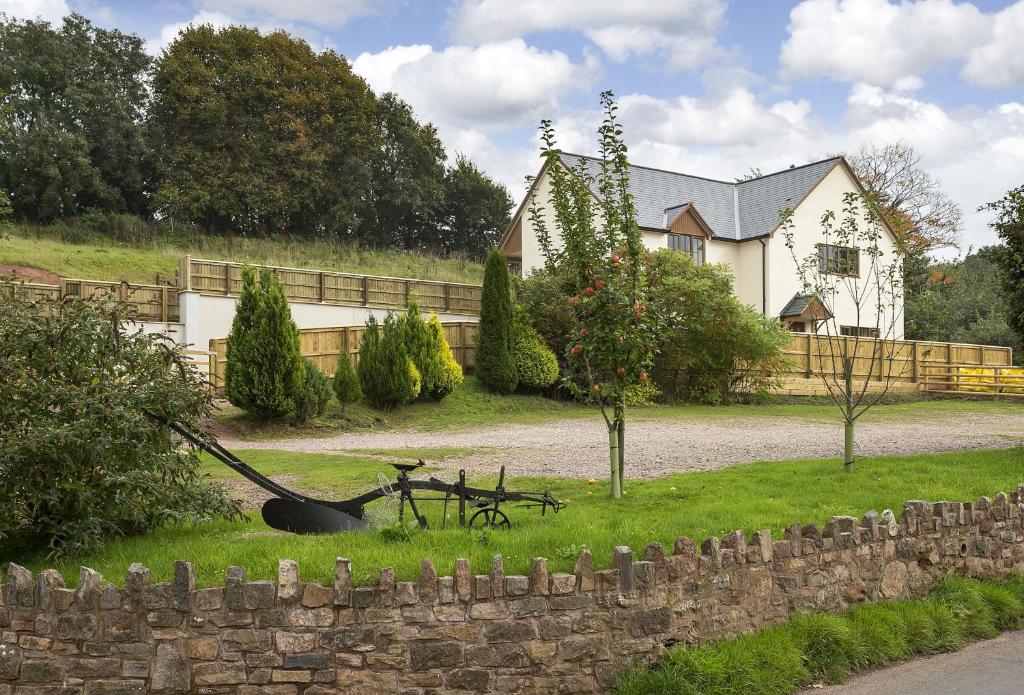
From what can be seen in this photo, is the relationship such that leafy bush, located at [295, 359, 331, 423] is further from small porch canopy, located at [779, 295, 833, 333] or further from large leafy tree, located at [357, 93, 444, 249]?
large leafy tree, located at [357, 93, 444, 249]

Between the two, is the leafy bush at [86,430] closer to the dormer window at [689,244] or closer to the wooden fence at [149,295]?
the wooden fence at [149,295]

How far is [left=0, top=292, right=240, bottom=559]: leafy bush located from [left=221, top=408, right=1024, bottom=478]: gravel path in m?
5.40

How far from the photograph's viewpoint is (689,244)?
34969 mm

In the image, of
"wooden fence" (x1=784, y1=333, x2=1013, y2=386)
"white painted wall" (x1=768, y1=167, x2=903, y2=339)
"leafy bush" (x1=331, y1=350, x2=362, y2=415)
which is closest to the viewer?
"leafy bush" (x1=331, y1=350, x2=362, y2=415)

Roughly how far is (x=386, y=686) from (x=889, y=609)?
433 cm

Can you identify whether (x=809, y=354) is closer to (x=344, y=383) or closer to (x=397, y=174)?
(x=344, y=383)

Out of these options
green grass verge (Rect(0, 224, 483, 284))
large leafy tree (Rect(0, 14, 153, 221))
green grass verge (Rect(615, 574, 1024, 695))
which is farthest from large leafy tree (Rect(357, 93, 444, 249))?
green grass verge (Rect(615, 574, 1024, 695))

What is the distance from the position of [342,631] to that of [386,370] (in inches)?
649

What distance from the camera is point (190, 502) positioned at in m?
8.32

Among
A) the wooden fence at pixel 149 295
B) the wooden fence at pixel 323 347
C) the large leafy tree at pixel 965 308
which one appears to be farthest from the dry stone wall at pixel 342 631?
the large leafy tree at pixel 965 308

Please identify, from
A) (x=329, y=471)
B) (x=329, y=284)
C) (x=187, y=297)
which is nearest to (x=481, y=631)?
(x=329, y=471)

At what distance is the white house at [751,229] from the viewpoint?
34750 mm

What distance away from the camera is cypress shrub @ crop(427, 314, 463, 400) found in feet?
76.8

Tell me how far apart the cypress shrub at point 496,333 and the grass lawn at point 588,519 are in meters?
12.3
